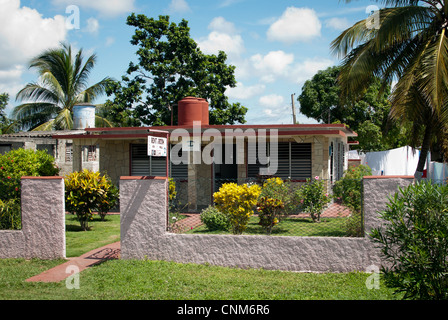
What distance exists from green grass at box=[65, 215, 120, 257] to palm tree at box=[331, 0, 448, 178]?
786cm

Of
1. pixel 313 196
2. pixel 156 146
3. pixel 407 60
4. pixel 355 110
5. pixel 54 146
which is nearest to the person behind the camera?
pixel 156 146

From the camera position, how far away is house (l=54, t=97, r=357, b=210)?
1409 cm

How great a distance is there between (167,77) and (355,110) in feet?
41.6

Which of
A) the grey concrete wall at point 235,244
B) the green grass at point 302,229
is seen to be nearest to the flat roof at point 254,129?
the green grass at point 302,229

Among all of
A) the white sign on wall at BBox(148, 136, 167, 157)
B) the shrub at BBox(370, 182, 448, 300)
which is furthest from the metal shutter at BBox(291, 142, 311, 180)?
the shrub at BBox(370, 182, 448, 300)

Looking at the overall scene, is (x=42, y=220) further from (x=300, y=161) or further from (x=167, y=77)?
(x=167, y=77)

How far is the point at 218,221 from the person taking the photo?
962 centimetres

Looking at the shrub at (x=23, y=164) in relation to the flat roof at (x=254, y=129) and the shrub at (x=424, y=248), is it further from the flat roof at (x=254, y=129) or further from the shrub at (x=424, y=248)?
the shrub at (x=424, y=248)

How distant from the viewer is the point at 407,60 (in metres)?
13.2

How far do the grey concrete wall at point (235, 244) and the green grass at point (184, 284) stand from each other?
0.64ft

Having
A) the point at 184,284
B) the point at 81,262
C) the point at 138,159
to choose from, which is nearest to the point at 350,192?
the point at 184,284

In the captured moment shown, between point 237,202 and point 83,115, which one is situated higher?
point 83,115

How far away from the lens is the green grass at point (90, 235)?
9.23m
